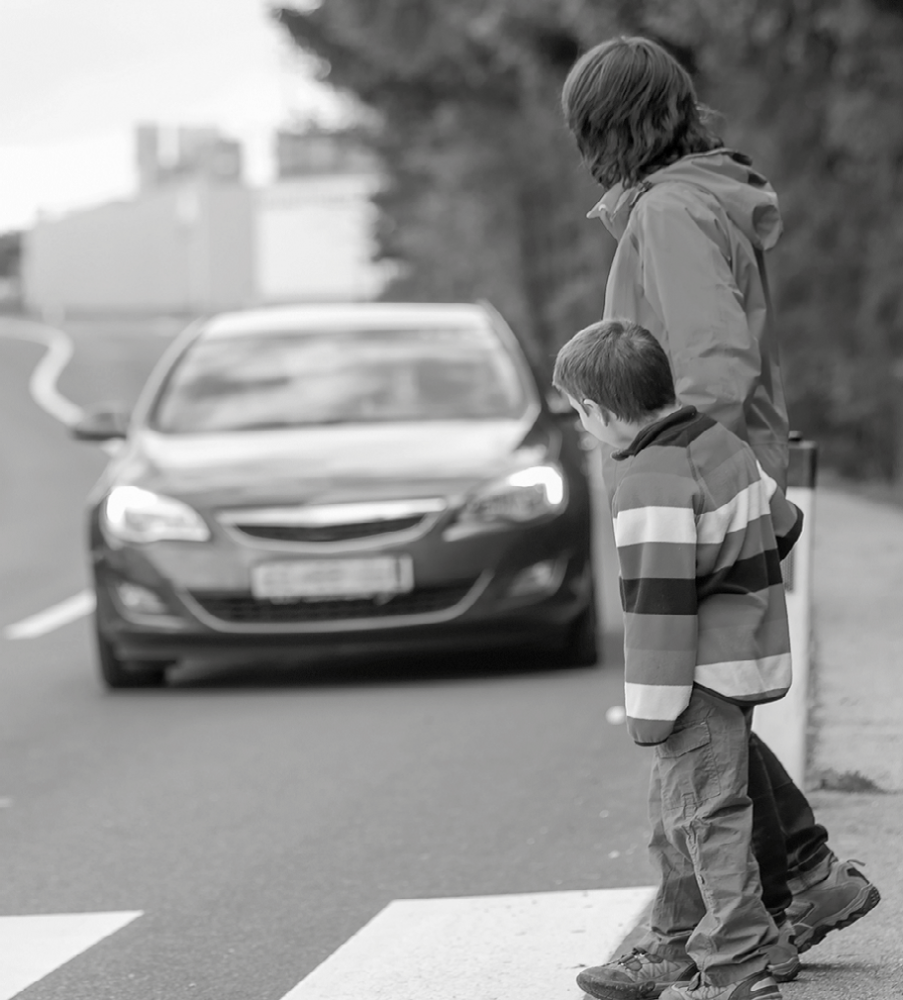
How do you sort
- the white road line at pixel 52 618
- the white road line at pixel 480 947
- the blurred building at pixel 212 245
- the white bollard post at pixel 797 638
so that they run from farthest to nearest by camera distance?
1. the blurred building at pixel 212 245
2. the white road line at pixel 52 618
3. the white bollard post at pixel 797 638
4. the white road line at pixel 480 947

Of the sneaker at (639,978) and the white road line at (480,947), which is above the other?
the sneaker at (639,978)

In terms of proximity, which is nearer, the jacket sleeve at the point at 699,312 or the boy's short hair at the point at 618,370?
the boy's short hair at the point at 618,370

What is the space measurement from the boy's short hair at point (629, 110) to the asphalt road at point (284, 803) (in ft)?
5.63

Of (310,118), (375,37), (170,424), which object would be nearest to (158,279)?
(310,118)

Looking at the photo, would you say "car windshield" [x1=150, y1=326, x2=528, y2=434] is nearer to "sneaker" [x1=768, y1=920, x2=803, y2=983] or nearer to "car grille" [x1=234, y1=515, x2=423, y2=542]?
"car grille" [x1=234, y1=515, x2=423, y2=542]

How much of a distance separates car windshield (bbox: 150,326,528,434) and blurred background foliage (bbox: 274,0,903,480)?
A: 156 cm

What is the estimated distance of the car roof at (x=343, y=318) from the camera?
959cm

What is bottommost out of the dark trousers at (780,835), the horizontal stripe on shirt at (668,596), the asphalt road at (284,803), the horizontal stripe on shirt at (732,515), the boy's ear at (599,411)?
the asphalt road at (284,803)

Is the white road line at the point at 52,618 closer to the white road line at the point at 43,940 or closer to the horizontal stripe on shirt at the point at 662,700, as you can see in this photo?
the white road line at the point at 43,940

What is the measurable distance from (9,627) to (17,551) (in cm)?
472

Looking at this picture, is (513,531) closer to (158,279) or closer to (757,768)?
(757,768)

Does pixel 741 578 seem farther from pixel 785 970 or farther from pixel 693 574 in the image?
pixel 785 970

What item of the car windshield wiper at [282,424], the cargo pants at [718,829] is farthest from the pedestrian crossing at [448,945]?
the car windshield wiper at [282,424]

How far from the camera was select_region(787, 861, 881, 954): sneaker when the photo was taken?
3.89 meters
